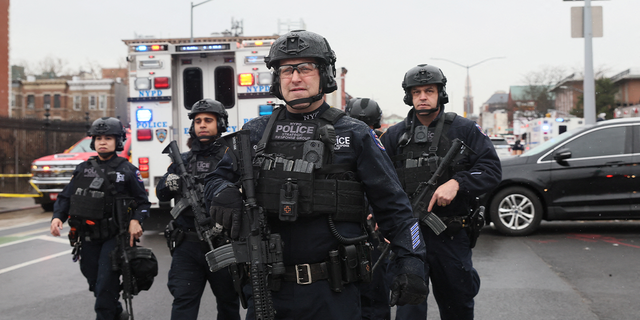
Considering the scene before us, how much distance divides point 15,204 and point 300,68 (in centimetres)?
1615

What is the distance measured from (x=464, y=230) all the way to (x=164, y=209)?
5879 mm

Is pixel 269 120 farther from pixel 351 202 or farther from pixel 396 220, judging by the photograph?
pixel 396 220

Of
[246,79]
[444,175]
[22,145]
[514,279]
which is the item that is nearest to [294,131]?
[444,175]

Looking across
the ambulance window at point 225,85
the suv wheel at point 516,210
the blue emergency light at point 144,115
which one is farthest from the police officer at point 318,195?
the suv wheel at point 516,210

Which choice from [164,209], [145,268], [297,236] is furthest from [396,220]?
[164,209]

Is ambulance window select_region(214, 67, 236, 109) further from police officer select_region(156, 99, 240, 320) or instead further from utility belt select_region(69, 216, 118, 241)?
utility belt select_region(69, 216, 118, 241)

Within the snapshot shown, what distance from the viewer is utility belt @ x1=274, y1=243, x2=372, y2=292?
100 inches

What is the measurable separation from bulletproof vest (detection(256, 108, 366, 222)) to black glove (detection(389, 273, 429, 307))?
0.35 m

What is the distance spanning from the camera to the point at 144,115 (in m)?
8.57

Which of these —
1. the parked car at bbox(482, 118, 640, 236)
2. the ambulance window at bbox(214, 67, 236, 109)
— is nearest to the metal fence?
the ambulance window at bbox(214, 67, 236, 109)

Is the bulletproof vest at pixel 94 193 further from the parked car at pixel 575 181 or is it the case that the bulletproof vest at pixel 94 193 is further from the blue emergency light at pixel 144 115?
the parked car at pixel 575 181

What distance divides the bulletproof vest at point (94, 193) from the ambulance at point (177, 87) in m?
3.27

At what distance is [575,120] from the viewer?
27.3 m

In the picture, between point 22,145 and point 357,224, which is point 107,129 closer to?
point 357,224
